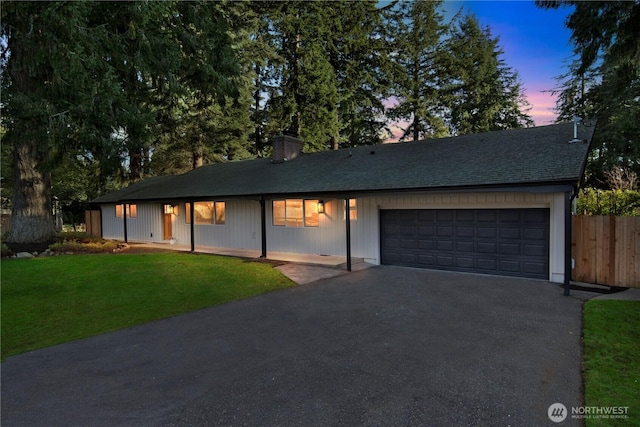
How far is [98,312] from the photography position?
21.0 ft

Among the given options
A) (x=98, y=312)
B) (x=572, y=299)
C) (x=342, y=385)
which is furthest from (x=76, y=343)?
(x=572, y=299)

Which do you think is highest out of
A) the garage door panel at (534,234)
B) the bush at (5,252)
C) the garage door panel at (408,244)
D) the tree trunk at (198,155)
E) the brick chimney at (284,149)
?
the tree trunk at (198,155)

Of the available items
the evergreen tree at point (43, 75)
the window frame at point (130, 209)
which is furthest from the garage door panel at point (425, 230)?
the window frame at point (130, 209)

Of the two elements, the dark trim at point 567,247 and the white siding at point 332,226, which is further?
the white siding at point 332,226

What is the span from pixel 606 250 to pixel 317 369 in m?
7.76

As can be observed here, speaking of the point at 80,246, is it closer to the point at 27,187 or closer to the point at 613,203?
the point at 27,187

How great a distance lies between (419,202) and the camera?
1025 centimetres

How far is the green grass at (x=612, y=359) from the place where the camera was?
3.14 metres

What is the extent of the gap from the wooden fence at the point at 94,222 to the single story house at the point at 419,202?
6.44 m

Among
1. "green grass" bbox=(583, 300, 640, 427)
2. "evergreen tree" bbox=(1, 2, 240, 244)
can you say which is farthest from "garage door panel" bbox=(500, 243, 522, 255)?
"evergreen tree" bbox=(1, 2, 240, 244)

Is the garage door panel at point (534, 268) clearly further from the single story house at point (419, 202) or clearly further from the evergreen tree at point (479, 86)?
the evergreen tree at point (479, 86)

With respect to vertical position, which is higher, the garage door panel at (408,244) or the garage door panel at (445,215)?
the garage door panel at (445,215)

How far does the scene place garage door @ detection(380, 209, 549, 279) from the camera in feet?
28.0

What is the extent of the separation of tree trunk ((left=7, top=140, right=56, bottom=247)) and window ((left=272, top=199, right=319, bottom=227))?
29.9 feet
